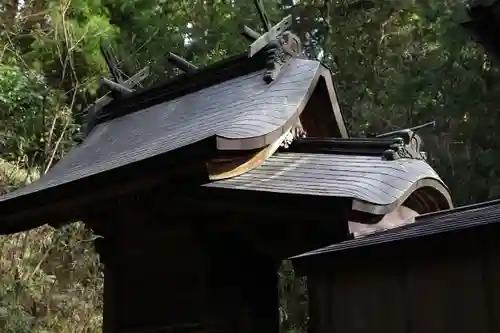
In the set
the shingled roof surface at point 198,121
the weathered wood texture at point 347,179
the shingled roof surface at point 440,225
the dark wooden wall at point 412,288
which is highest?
the shingled roof surface at point 198,121

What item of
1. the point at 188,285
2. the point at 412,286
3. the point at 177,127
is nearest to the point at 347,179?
the point at 412,286

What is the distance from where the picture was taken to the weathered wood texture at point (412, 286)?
306cm

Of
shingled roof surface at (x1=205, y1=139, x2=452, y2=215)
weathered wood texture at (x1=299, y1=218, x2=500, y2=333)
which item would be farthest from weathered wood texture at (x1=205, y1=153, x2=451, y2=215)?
weathered wood texture at (x1=299, y1=218, x2=500, y2=333)

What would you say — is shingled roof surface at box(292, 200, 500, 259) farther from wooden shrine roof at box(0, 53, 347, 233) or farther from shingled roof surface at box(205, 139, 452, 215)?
wooden shrine roof at box(0, 53, 347, 233)

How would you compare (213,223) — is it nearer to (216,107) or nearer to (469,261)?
(216,107)

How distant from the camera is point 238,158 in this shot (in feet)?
15.4

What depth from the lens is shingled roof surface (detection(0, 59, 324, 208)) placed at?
16.4ft

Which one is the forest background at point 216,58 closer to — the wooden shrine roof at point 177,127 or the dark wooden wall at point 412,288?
the wooden shrine roof at point 177,127

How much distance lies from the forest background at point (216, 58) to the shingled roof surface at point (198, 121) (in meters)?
3.26

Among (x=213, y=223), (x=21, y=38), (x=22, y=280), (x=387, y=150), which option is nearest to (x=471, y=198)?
(x=387, y=150)

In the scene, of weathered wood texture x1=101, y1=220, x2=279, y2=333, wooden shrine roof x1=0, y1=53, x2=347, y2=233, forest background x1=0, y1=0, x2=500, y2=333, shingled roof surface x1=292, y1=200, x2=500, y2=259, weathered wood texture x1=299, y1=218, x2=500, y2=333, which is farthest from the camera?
forest background x1=0, y1=0, x2=500, y2=333

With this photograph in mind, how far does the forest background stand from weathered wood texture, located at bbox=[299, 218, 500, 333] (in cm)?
527

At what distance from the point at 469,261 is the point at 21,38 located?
995 centimetres

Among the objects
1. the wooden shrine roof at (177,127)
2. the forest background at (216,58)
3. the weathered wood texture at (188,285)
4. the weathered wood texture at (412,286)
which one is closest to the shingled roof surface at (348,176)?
the wooden shrine roof at (177,127)
